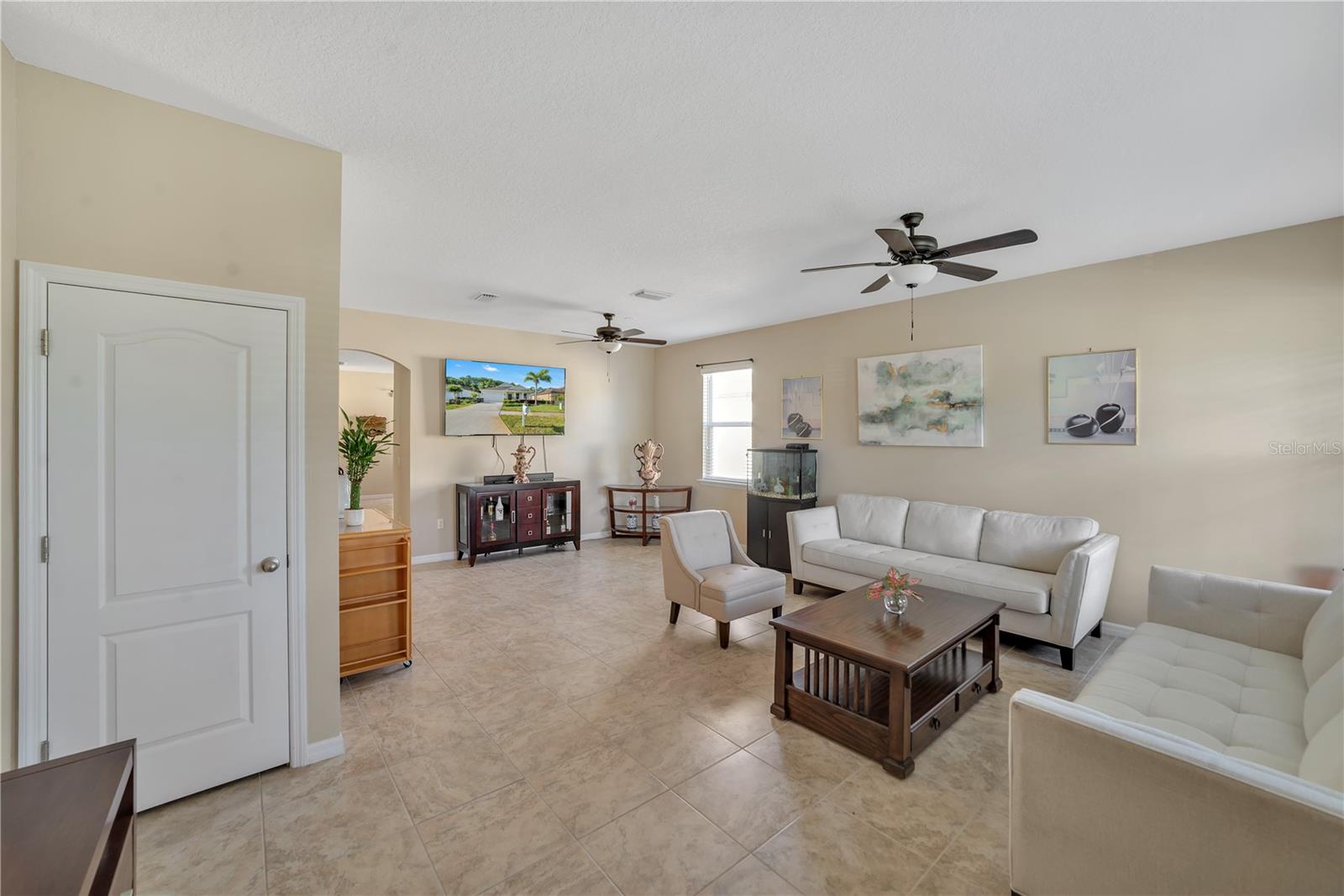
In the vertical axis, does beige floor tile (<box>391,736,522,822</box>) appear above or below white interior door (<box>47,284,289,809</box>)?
below

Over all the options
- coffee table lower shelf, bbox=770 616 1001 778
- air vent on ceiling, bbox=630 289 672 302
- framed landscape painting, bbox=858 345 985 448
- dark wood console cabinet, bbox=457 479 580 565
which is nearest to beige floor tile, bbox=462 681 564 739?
coffee table lower shelf, bbox=770 616 1001 778

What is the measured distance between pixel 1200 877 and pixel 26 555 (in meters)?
3.50

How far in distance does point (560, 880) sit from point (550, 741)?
811 millimetres

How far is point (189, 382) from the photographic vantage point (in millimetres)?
2080

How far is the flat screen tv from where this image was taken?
238 inches

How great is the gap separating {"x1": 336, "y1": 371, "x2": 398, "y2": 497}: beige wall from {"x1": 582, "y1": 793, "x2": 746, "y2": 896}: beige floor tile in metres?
10.0

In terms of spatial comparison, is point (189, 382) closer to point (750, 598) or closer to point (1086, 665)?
point (750, 598)

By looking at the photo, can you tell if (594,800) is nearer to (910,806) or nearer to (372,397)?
(910,806)

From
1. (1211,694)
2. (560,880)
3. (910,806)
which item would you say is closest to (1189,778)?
(910,806)

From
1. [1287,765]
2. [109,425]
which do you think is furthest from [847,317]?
[109,425]

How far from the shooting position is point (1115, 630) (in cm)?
379

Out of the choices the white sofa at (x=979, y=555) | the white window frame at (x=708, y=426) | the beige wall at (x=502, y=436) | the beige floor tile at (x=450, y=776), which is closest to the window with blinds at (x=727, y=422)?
the white window frame at (x=708, y=426)

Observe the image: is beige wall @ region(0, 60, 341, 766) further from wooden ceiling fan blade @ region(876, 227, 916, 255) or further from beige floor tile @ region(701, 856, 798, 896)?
wooden ceiling fan blade @ region(876, 227, 916, 255)

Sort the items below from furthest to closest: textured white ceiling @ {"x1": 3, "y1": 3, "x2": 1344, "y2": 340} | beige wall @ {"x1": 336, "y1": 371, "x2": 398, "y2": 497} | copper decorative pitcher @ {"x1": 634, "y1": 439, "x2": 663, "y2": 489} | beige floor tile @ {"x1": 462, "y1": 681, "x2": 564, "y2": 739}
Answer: beige wall @ {"x1": 336, "y1": 371, "x2": 398, "y2": 497}
copper decorative pitcher @ {"x1": 634, "y1": 439, "x2": 663, "y2": 489}
beige floor tile @ {"x1": 462, "y1": 681, "x2": 564, "y2": 739}
textured white ceiling @ {"x1": 3, "y1": 3, "x2": 1344, "y2": 340}
